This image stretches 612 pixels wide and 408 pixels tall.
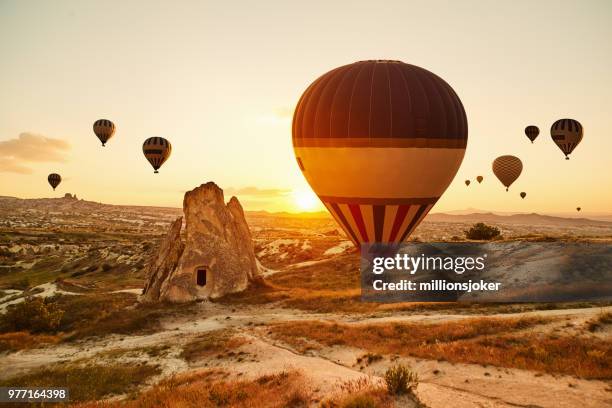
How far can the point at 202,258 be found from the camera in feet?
121

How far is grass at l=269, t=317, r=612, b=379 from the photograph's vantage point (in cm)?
1594

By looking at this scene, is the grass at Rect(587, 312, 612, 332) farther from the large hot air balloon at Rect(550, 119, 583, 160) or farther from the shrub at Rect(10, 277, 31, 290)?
the shrub at Rect(10, 277, 31, 290)

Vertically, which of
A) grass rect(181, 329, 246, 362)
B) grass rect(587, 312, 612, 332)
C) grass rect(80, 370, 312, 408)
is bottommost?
grass rect(181, 329, 246, 362)

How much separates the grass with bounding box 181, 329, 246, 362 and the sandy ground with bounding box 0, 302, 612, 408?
51 cm

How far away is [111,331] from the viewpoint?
28.9 m

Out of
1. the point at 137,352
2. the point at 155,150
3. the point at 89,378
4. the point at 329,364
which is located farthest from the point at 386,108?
the point at 155,150

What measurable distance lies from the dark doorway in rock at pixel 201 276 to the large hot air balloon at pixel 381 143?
16.8 m

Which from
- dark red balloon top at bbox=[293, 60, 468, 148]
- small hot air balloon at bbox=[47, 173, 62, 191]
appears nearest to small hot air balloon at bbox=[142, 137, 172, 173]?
dark red balloon top at bbox=[293, 60, 468, 148]

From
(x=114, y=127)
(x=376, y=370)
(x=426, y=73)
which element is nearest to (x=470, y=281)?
(x=426, y=73)

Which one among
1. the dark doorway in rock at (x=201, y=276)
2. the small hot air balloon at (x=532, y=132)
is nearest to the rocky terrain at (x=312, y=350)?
the dark doorway in rock at (x=201, y=276)

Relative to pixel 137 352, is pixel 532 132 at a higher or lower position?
higher

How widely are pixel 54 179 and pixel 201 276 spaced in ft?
273

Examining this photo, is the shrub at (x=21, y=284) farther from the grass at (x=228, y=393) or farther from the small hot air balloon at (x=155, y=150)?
the grass at (x=228, y=393)

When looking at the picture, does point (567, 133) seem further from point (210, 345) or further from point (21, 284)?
point (21, 284)
